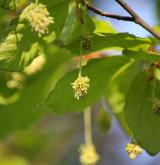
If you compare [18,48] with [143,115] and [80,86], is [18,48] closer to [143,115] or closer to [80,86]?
[80,86]

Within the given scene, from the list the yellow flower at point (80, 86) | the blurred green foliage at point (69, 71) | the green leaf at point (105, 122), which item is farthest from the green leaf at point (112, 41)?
the green leaf at point (105, 122)

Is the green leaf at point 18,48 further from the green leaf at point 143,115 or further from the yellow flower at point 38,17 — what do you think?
the green leaf at point 143,115

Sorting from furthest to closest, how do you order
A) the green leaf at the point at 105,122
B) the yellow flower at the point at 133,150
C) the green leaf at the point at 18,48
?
the green leaf at the point at 105,122
the yellow flower at the point at 133,150
the green leaf at the point at 18,48

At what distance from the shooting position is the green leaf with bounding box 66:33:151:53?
1.19 m

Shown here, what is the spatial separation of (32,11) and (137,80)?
0.39 meters

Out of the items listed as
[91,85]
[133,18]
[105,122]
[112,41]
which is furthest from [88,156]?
[133,18]

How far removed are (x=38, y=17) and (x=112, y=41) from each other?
246 millimetres

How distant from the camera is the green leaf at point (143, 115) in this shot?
4.20 ft

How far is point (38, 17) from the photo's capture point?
1.01 m

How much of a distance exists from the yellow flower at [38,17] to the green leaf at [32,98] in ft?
1.76

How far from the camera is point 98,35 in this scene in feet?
3.89

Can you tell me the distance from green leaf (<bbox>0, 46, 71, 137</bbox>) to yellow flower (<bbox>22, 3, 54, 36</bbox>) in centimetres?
54

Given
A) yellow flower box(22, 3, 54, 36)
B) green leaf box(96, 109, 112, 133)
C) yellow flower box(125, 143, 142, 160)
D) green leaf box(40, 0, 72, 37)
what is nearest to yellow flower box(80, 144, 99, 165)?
green leaf box(96, 109, 112, 133)

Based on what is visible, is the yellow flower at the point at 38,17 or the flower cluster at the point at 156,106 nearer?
the yellow flower at the point at 38,17
